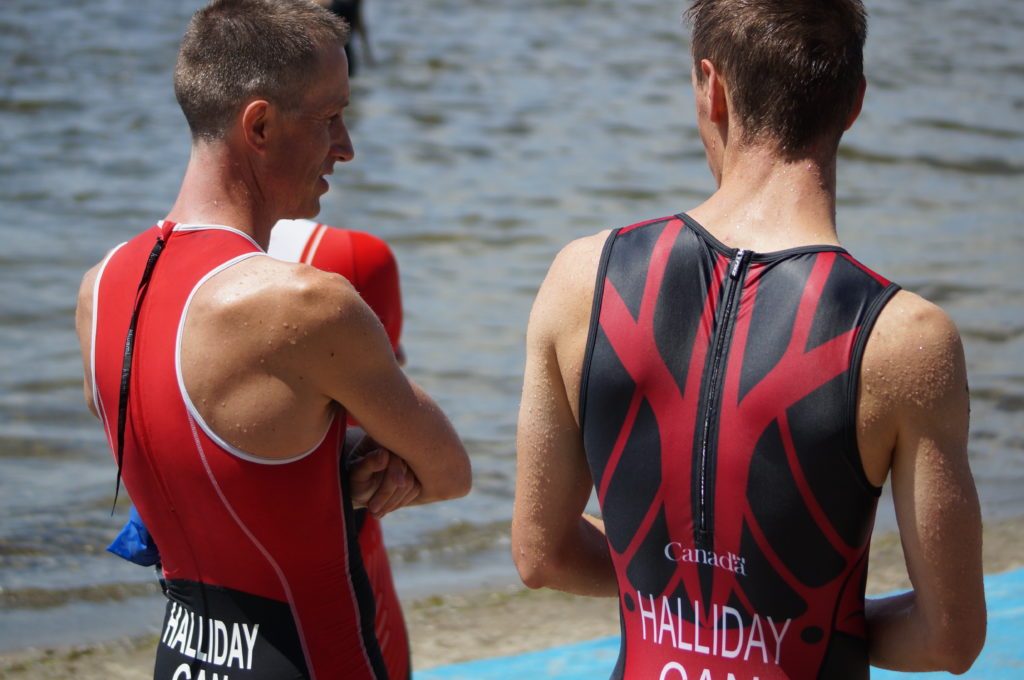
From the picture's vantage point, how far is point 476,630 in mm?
4414

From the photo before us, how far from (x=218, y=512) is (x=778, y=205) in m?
1.04

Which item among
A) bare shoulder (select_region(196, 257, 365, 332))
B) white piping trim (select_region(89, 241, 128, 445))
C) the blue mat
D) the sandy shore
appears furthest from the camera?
the sandy shore

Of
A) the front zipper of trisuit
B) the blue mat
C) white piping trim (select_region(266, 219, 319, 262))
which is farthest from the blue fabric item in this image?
the blue mat

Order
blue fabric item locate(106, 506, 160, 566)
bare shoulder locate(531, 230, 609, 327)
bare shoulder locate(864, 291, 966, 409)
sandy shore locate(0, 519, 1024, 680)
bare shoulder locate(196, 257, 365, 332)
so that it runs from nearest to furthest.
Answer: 1. bare shoulder locate(864, 291, 966, 409)
2. bare shoulder locate(531, 230, 609, 327)
3. bare shoulder locate(196, 257, 365, 332)
4. blue fabric item locate(106, 506, 160, 566)
5. sandy shore locate(0, 519, 1024, 680)

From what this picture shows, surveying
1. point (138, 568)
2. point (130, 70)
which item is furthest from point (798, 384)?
point (130, 70)

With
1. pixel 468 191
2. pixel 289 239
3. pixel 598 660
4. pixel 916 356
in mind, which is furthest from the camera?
pixel 468 191

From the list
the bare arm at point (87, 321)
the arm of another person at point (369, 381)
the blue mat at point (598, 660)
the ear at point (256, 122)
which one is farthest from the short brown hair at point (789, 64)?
the blue mat at point (598, 660)

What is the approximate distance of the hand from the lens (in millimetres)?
2150

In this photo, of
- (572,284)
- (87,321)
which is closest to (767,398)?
(572,284)

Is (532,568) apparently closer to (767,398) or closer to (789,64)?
(767,398)

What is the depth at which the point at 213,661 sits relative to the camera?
6.93 feet

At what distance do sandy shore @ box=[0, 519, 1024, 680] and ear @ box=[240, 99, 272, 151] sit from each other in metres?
2.40

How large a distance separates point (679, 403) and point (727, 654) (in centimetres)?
38

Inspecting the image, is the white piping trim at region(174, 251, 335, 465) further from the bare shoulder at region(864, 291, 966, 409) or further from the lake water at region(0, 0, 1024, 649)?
the lake water at region(0, 0, 1024, 649)
